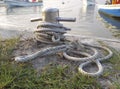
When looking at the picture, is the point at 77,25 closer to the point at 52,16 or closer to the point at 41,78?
the point at 52,16

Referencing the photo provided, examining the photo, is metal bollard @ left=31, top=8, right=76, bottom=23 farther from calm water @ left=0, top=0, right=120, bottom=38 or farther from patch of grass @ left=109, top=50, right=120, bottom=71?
calm water @ left=0, top=0, right=120, bottom=38

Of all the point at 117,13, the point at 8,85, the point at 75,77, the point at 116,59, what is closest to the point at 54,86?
the point at 75,77

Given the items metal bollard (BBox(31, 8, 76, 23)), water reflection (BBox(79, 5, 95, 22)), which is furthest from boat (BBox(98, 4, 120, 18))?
metal bollard (BBox(31, 8, 76, 23))

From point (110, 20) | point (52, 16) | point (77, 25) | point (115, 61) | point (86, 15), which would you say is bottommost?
point (110, 20)

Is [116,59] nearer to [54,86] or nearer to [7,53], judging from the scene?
[54,86]

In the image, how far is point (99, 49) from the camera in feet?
16.8

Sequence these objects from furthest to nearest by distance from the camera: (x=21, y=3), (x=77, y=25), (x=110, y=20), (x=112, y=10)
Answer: (x=21, y=3), (x=110, y=20), (x=112, y=10), (x=77, y=25)

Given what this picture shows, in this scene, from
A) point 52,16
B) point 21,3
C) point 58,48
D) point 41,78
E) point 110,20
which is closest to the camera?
point 41,78

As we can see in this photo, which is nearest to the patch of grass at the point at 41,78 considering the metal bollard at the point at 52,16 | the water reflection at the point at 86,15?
the metal bollard at the point at 52,16

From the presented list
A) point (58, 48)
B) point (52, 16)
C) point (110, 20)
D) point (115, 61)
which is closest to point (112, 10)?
point (110, 20)

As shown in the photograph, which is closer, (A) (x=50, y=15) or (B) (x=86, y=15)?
(A) (x=50, y=15)

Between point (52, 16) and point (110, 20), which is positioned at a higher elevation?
point (52, 16)

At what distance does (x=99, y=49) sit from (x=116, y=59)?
0.65m

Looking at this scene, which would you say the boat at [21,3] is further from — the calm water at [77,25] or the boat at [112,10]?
the boat at [112,10]
